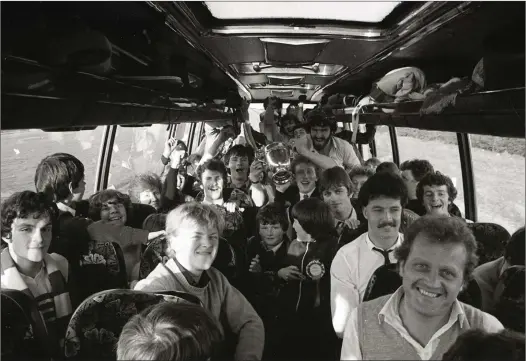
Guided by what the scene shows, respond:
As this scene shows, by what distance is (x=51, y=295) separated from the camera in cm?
142

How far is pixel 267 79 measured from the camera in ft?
14.8

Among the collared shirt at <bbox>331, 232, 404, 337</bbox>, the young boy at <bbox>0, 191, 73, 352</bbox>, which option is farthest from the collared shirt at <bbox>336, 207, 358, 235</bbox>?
the young boy at <bbox>0, 191, 73, 352</bbox>

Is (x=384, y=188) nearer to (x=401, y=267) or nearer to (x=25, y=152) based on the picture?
(x=401, y=267)

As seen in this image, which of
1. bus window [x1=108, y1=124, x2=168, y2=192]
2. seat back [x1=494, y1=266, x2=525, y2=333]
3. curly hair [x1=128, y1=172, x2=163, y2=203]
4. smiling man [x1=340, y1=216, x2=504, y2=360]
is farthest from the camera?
bus window [x1=108, y1=124, x2=168, y2=192]

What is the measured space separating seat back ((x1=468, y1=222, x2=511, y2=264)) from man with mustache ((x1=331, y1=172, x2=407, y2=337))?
0.37 meters

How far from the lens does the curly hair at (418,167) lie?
7.79 ft

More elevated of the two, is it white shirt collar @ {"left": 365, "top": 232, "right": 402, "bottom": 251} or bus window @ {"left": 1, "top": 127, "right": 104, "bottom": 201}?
bus window @ {"left": 1, "top": 127, "right": 104, "bottom": 201}

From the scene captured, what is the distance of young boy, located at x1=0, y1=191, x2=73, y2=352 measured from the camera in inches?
53.3

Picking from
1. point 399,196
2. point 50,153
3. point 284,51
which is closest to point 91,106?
point 50,153

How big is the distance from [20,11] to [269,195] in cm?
191

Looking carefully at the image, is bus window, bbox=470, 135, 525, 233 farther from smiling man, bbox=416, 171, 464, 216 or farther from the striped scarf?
the striped scarf

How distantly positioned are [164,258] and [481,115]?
1.20 meters

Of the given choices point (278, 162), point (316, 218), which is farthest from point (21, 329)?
point (278, 162)

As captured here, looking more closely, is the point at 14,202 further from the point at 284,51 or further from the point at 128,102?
the point at 284,51
